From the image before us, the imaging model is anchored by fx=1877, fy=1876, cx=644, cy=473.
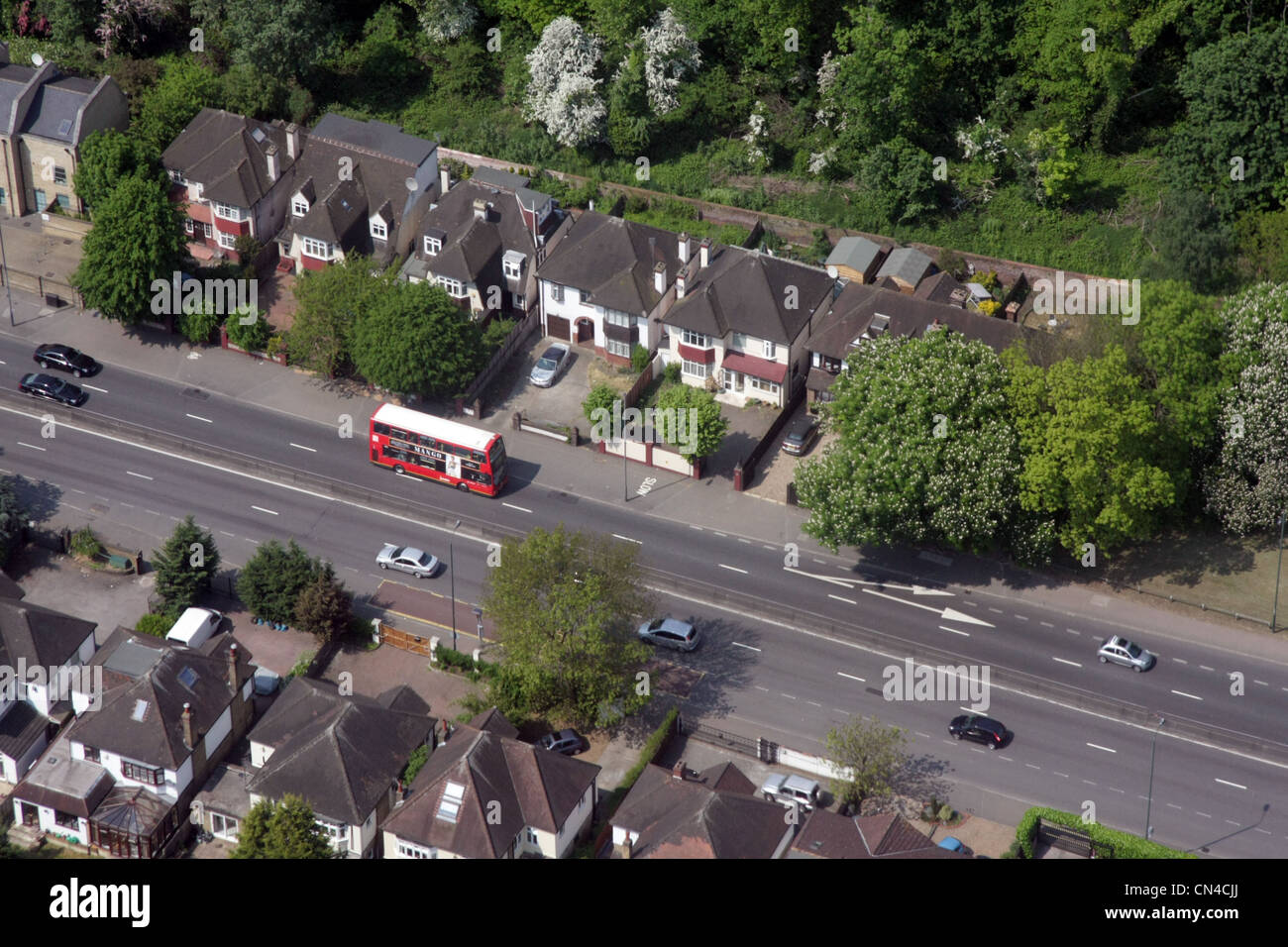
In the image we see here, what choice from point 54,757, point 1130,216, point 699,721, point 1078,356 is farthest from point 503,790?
point 1130,216

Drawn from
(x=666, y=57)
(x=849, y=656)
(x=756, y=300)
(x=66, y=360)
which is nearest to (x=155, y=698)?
(x=66, y=360)

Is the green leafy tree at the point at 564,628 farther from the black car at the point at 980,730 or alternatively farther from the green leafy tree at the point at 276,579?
the black car at the point at 980,730

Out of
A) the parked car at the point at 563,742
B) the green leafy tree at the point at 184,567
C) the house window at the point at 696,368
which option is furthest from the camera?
the house window at the point at 696,368

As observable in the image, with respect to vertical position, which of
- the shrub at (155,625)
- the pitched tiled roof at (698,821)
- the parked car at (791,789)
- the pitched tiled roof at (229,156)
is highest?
the pitched tiled roof at (229,156)

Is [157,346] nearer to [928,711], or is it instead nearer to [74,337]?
[74,337]

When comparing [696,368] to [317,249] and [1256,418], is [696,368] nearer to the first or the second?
[317,249]

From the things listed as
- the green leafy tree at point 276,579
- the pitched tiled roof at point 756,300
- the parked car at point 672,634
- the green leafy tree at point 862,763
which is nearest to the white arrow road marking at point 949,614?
the parked car at point 672,634

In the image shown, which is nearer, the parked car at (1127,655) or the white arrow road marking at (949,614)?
the parked car at (1127,655)
